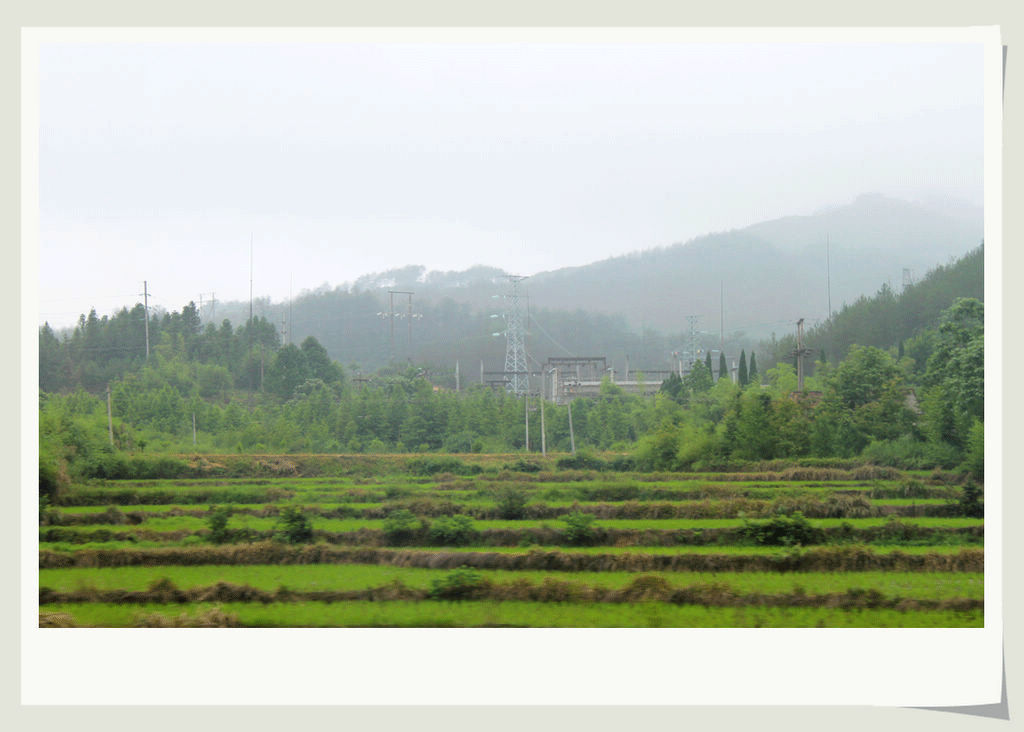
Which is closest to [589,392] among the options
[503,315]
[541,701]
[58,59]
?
[503,315]

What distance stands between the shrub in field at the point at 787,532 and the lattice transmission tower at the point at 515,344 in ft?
13.8

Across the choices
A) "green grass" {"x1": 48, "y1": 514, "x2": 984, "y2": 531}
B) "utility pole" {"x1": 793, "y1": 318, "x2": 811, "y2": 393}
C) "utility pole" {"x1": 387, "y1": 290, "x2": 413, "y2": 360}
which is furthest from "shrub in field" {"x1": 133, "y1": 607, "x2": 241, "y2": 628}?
"utility pole" {"x1": 793, "y1": 318, "x2": 811, "y2": 393}

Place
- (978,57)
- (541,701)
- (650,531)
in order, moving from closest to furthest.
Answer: (541,701) < (978,57) < (650,531)

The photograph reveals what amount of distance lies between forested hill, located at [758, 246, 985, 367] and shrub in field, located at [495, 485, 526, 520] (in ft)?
14.0

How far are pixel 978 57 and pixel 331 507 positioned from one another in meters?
9.84

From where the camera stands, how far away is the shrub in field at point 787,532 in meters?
8.77

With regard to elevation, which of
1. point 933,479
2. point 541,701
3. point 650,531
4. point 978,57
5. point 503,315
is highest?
point 978,57

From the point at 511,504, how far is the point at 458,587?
5.85 ft

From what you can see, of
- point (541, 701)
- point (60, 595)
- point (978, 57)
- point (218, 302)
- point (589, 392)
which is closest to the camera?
point (541, 701)

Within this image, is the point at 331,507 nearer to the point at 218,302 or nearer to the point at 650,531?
the point at 218,302

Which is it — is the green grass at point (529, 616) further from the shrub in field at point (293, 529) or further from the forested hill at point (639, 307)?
the forested hill at point (639, 307)

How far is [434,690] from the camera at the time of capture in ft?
23.1

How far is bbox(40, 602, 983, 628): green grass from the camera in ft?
24.6

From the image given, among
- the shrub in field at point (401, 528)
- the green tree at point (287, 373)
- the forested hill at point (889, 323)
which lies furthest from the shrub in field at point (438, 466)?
the forested hill at point (889, 323)
